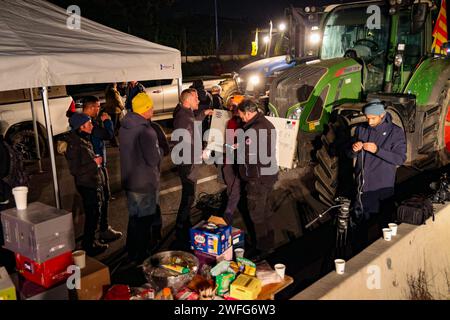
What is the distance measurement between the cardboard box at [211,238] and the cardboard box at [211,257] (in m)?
0.03

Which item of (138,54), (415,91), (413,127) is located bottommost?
(413,127)

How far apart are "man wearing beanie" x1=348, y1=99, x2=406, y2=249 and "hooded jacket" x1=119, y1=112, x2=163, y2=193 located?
216 centimetres

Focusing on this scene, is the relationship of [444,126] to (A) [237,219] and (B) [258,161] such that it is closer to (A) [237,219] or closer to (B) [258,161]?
(A) [237,219]

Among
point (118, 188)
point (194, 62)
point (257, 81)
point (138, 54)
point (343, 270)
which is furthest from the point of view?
point (194, 62)

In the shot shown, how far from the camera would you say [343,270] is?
3.64 metres

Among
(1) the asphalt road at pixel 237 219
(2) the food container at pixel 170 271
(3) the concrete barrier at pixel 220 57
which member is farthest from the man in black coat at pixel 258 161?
(3) the concrete barrier at pixel 220 57

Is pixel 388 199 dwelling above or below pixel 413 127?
below

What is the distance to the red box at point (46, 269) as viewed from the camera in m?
3.23

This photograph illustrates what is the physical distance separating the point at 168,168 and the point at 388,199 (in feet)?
16.7

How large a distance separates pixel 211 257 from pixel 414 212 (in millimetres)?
2068

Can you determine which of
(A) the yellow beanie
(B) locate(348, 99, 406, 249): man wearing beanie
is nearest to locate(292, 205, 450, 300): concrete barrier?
(B) locate(348, 99, 406, 249): man wearing beanie

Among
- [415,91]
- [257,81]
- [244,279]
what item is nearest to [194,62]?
[257,81]

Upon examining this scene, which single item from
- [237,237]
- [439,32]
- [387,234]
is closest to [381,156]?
[387,234]

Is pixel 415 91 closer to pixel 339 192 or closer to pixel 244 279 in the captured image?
pixel 339 192
